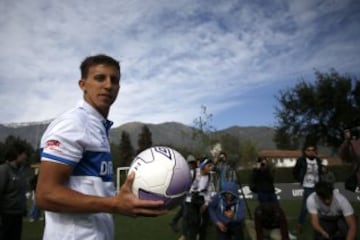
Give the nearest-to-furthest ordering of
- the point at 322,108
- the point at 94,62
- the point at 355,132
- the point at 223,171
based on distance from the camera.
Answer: the point at 94,62 → the point at 355,132 → the point at 223,171 → the point at 322,108

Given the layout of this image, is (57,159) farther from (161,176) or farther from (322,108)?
(322,108)

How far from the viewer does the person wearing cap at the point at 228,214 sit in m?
7.65

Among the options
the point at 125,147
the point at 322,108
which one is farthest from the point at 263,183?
the point at 125,147

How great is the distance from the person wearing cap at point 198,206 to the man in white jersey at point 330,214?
3.88m

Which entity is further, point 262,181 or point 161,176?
point 262,181

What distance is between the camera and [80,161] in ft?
7.13

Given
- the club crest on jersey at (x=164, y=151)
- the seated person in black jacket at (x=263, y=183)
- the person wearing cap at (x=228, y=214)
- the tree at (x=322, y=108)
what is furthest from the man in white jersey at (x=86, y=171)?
the tree at (x=322, y=108)

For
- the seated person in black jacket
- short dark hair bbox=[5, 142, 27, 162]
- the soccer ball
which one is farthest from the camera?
short dark hair bbox=[5, 142, 27, 162]

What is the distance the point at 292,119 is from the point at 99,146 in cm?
4427

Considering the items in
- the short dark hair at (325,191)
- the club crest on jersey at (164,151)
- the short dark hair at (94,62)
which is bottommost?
the short dark hair at (325,191)

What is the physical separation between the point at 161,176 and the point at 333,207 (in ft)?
15.5

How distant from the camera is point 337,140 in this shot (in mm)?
42250

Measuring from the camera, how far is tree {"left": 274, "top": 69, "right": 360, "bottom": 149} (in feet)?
137

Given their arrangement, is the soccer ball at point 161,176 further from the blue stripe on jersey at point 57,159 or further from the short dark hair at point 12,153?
the short dark hair at point 12,153
